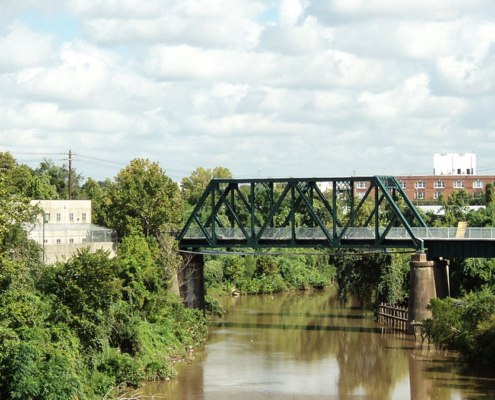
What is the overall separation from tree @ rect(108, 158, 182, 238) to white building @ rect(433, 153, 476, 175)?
114015 mm

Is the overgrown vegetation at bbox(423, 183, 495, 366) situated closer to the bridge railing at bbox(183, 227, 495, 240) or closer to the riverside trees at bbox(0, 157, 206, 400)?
the bridge railing at bbox(183, 227, 495, 240)

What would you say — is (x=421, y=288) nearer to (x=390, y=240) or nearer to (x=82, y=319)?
(x=390, y=240)

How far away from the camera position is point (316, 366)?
54.0 meters

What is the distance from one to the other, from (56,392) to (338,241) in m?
33.4

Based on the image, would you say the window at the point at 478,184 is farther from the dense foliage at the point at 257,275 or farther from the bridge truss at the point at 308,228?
the bridge truss at the point at 308,228

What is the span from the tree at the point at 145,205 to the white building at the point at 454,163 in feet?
374

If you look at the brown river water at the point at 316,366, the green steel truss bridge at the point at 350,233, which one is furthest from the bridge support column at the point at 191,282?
the brown river water at the point at 316,366

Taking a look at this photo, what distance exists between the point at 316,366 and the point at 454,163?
132132 millimetres

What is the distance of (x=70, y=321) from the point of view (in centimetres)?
4325

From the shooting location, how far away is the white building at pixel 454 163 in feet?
586

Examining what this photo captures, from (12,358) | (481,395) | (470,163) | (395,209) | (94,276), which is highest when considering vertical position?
(470,163)

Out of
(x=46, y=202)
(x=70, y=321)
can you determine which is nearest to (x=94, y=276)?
(x=70, y=321)

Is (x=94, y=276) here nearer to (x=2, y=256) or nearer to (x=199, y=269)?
(x=2, y=256)

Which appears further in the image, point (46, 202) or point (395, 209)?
point (46, 202)
